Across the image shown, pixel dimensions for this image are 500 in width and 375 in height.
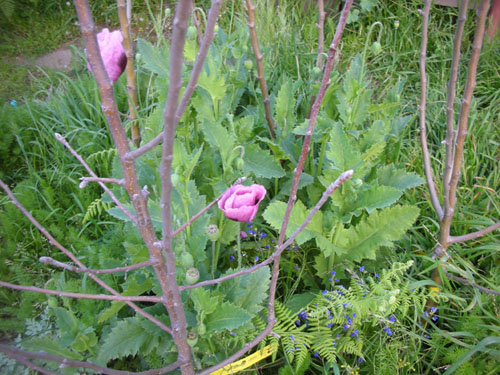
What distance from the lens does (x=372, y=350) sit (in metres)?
1.42

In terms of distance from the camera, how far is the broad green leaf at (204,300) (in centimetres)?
117

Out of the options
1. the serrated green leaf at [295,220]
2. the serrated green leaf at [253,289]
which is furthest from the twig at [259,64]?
the serrated green leaf at [253,289]

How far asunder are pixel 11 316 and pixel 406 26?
9.18 ft

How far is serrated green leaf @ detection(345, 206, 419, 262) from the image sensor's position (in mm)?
1456

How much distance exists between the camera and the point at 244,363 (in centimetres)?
131

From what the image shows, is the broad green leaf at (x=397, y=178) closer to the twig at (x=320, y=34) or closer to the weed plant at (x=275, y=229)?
the weed plant at (x=275, y=229)

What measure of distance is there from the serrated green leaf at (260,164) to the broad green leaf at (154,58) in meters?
0.42

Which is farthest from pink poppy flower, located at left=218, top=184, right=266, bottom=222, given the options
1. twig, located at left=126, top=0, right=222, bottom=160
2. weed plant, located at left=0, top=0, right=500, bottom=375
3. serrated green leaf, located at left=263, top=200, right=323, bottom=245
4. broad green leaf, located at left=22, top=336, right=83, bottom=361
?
broad green leaf, located at left=22, top=336, right=83, bottom=361

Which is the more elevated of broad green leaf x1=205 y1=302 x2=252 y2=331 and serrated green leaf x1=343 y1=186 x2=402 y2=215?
serrated green leaf x1=343 y1=186 x2=402 y2=215

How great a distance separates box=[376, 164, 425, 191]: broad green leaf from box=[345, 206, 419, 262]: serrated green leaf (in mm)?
172

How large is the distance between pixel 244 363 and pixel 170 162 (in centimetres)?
87

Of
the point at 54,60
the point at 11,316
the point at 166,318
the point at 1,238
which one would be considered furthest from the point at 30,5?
the point at 166,318

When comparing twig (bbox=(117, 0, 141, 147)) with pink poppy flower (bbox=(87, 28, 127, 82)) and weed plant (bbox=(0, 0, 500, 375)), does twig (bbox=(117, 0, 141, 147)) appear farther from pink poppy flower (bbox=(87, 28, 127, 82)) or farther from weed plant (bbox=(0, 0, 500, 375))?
pink poppy flower (bbox=(87, 28, 127, 82))

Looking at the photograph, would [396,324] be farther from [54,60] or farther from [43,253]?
[54,60]
